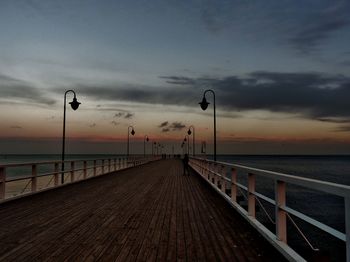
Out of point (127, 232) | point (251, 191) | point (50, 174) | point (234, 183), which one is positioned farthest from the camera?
point (50, 174)

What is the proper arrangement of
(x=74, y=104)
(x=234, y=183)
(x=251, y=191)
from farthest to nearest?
1. (x=74, y=104)
2. (x=234, y=183)
3. (x=251, y=191)

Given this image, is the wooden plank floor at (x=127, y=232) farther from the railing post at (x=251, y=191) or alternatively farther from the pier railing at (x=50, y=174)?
the pier railing at (x=50, y=174)

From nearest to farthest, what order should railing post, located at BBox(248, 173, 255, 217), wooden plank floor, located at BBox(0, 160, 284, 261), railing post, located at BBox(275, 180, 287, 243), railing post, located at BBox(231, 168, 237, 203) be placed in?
railing post, located at BBox(275, 180, 287, 243) → wooden plank floor, located at BBox(0, 160, 284, 261) → railing post, located at BBox(248, 173, 255, 217) → railing post, located at BBox(231, 168, 237, 203)

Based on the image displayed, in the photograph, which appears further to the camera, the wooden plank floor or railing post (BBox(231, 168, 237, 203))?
railing post (BBox(231, 168, 237, 203))

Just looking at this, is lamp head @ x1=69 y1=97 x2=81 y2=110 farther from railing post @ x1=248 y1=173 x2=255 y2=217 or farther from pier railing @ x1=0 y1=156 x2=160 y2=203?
railing post @ x1=248 y1=173 x2=255 y2=217

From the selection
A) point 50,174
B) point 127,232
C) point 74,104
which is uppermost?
point 74,104

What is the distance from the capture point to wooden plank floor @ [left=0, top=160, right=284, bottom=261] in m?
5.28

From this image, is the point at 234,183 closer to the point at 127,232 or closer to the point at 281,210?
the point at 127,232

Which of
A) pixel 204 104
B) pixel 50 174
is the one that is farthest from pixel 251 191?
pixel 204 104


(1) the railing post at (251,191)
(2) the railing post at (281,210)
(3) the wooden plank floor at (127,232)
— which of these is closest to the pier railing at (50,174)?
(3) the wooden plank floor at (127,232)

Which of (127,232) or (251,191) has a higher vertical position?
(251,191)

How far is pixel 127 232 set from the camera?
22.3ft

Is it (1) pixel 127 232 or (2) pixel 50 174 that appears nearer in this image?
(1) pixel 127 232

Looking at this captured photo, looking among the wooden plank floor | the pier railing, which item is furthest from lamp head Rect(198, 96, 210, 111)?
the wooden plank floor
